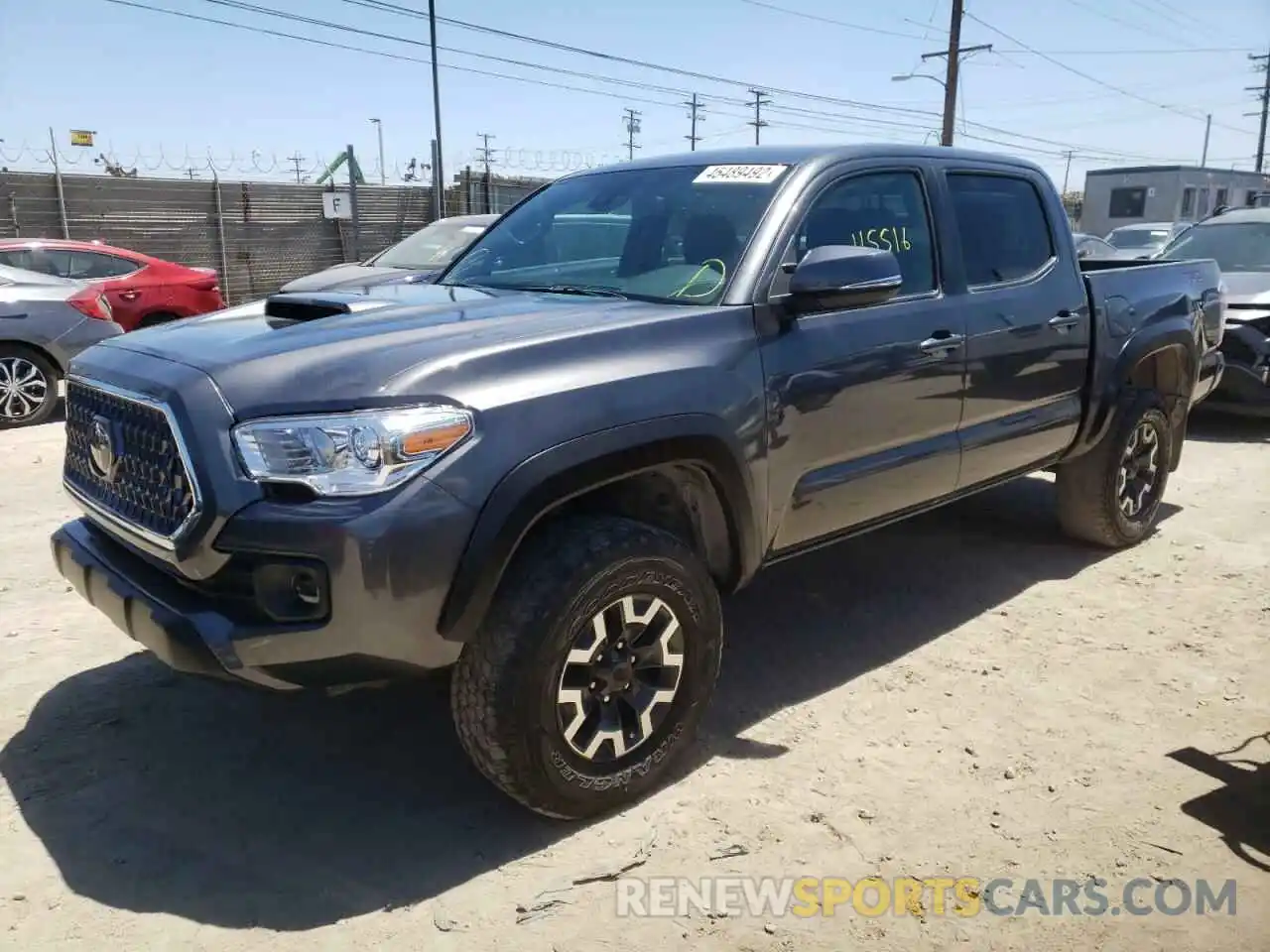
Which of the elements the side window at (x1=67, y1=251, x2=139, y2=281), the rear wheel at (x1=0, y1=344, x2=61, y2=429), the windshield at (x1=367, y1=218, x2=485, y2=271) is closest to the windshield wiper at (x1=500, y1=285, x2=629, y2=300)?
the rear wheel at (x1=0, y1=344, x2=61, y2=429)

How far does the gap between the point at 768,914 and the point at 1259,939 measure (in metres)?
1.18

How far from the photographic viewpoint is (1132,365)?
15.9 feet

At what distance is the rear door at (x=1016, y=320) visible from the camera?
13.3ft

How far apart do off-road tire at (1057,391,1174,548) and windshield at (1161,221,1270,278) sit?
4926 millimetres

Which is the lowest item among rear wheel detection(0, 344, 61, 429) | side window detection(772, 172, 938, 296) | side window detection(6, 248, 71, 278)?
rear wheel detection(0, 344, 61, 429)

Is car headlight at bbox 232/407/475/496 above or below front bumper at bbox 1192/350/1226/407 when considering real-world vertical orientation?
above

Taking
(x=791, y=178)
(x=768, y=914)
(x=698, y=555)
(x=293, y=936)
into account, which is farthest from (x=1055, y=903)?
(x=791, y=178)

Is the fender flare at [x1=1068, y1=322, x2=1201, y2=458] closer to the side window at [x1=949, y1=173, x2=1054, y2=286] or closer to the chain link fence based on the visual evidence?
the side window at [x1=949, y1=173, x2=1054, y2=286]

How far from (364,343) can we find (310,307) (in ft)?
2.10

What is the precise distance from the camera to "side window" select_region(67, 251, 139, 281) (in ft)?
33.7

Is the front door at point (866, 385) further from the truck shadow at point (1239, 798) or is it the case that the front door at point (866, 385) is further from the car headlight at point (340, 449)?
the truck shadow at point (1239, 798)

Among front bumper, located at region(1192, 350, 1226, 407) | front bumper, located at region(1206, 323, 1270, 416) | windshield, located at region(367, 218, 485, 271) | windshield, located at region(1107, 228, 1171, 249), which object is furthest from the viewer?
windshield, located at region(1107, 228, 1171, 249)

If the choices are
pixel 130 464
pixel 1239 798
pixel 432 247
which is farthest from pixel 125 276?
pixel 1239 798

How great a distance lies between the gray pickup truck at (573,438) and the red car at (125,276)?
7731 millimetres
